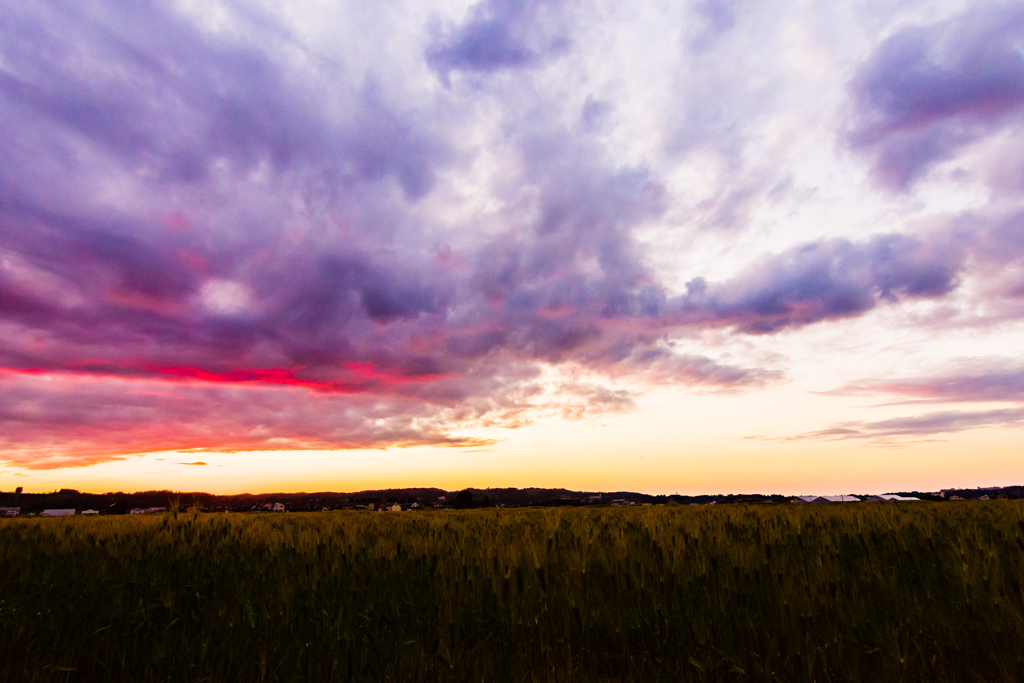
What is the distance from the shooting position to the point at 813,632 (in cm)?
384

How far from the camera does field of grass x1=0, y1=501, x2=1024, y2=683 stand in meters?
3.77

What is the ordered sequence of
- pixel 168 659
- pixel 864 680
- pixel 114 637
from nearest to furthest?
pixel 864 680, pixel 168 659, pixel 114 637

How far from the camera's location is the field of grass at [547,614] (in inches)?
148

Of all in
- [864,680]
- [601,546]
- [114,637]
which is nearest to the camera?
[864,680]

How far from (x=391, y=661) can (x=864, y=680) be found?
339 cm

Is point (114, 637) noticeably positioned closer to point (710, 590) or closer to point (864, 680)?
point (710, 590)

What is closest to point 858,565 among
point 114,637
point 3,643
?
point 114,637

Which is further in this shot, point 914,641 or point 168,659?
point 168,659

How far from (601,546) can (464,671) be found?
2.86 metres

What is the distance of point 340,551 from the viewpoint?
6.70 metres

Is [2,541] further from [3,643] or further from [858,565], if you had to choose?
[858,565]

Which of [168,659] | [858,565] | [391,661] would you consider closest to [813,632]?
[858,565]

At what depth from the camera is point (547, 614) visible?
15.2 ft

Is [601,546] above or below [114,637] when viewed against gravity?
above
